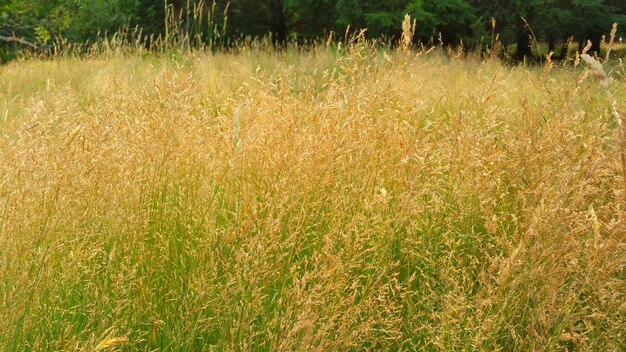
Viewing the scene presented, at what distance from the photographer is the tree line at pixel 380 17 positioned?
1257 centimetres

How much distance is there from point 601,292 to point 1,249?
5.32 ft

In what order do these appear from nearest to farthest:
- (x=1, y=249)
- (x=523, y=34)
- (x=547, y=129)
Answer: (x=1, y=249) → (x=547, y=129) → (x=523, y=34)

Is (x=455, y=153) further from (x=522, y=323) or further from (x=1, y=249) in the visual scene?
(x=1, y=249)

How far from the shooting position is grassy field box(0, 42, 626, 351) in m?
1.76

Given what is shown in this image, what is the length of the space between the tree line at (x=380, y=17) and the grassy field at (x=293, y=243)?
811 centimetres

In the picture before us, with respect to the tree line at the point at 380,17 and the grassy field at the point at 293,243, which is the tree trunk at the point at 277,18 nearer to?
the tree line at the point at 380,17

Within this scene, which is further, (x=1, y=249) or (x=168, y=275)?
(x=168, y=275)

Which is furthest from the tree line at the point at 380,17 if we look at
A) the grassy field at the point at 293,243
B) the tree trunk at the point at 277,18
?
the grassy field at the point at 293,243

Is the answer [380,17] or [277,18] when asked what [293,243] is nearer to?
[380,17]

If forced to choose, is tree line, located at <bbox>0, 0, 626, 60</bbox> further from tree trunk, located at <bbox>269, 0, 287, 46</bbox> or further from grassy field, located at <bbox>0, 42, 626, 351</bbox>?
grassy field, located at <bbox>0, 42, 626, 351</bbox>

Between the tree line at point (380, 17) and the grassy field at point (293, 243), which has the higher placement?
the grassy field at point (293, 243)

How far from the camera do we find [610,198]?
256cm

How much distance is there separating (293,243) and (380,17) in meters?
11.1

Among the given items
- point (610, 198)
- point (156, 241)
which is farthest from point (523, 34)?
point (156, 241)
